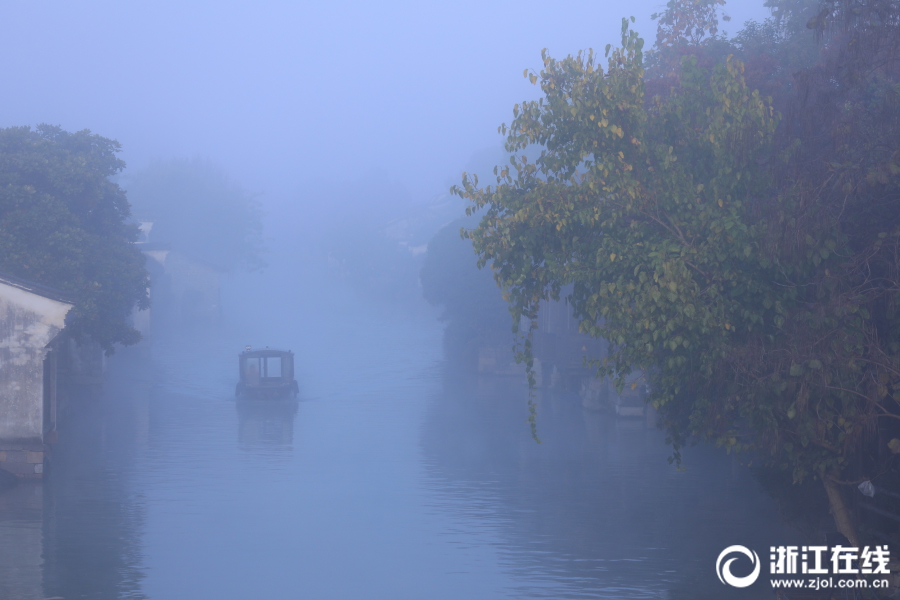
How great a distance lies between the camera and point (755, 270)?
10000mm

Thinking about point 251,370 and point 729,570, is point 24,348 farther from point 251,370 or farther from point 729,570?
point 251,370

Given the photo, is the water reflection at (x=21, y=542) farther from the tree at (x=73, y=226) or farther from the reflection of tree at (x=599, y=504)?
the reflection of tree at (x=599, y=504)

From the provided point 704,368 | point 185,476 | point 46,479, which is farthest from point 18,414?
point 704,368

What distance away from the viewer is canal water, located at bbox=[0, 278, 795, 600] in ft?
41.4

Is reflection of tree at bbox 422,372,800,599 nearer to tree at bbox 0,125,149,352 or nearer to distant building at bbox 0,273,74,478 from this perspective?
distant building at bbox 0,273,74,478

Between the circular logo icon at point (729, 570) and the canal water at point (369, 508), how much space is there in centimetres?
19

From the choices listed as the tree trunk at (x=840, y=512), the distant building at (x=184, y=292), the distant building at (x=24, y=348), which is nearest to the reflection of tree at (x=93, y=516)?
the distant building at (x=24, y=348)

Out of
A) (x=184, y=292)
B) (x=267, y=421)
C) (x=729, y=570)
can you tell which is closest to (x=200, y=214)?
(x=184, y=292)

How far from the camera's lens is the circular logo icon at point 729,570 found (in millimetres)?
12586

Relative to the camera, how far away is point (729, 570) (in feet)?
43.0

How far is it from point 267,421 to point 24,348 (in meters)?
12.7

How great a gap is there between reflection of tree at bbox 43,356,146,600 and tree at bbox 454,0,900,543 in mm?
7122

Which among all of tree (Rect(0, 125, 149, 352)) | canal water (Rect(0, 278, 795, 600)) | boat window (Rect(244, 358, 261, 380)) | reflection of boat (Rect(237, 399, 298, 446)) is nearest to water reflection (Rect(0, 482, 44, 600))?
canal water (Rect(0, 278, 795, 600))

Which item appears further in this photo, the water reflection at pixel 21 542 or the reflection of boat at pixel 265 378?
the reflection of boat at pixel 265 378
